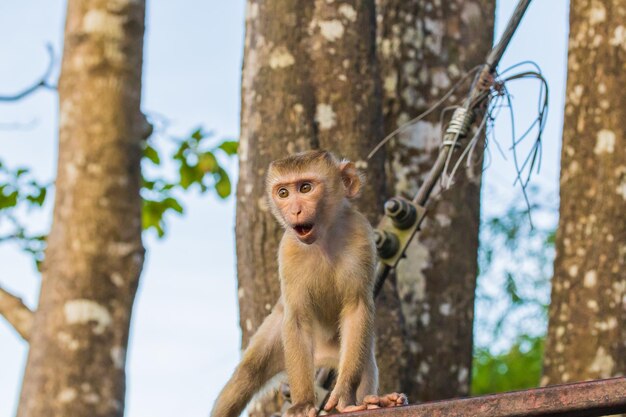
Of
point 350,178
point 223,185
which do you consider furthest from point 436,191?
point 223,185

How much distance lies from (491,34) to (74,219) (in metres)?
3.22

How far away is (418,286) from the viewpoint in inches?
260

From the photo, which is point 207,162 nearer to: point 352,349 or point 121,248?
point 121,248

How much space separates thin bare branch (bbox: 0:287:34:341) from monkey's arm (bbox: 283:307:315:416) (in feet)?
6.77

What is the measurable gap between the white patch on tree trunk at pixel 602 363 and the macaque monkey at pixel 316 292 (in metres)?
1.62

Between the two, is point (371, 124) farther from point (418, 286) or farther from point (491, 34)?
point (491, 34)

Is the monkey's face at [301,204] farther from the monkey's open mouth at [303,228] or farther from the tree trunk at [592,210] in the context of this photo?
the tree trunk at [592,210]

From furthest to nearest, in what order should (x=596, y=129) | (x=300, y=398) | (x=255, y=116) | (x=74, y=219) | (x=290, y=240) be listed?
1. (x=596, y=129)
2. (x=255, y=116)
3. (x=74, y=219)
4. (x=290, y=240)
5. (x=300, y=398)

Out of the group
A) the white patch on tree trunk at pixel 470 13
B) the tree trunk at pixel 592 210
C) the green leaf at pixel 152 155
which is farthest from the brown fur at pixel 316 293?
the green leaf at pixel 152 155

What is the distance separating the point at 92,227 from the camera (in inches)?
223

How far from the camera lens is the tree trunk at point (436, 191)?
6508 mm

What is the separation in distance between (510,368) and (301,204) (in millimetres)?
12142

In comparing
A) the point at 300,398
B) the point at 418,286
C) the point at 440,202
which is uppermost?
the point at 440,202

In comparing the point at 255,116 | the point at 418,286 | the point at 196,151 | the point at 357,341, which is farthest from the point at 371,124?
the point at 196,151
